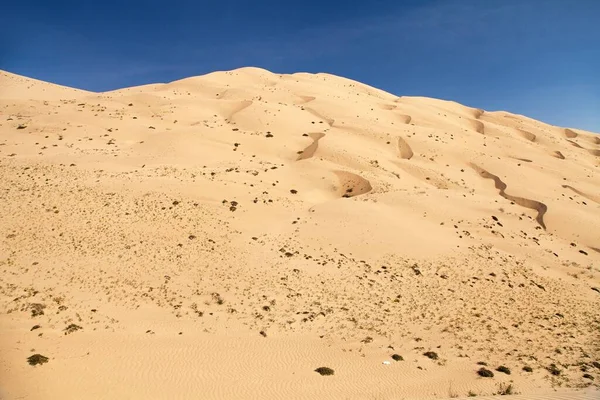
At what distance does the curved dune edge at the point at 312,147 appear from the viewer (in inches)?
1409

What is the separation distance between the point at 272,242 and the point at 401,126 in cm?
3088

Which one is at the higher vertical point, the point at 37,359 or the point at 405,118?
the point at 405,118

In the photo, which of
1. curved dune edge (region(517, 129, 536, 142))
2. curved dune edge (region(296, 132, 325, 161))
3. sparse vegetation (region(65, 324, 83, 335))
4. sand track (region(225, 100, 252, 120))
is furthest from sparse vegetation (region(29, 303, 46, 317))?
curved dune edge (region(517, 129, 536, 142))

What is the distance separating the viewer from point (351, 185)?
31172 mm

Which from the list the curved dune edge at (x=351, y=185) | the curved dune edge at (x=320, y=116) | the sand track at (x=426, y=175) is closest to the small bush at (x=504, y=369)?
the curved dune edge at (x=351, y=185)

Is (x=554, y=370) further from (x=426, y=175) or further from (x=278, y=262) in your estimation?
(x=426, y=175)

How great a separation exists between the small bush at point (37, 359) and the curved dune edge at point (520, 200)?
30.2 meters

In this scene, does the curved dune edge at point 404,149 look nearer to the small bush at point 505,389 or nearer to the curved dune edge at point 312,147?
the curved dune edge at point 312,147

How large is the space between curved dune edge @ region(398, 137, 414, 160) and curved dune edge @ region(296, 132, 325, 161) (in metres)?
8.10

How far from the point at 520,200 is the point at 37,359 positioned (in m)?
34.3

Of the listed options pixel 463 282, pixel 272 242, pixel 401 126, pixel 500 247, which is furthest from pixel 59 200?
pixel 401 126

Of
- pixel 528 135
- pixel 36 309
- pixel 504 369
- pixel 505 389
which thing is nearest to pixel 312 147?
pixel 36 309

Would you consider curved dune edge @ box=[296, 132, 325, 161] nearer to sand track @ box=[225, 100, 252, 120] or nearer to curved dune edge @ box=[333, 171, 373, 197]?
curved dune edge @ box=[333, 171, 373, 197]

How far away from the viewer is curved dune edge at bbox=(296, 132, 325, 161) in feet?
117
